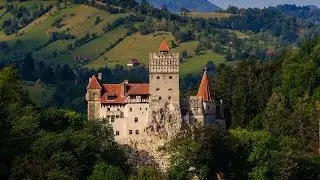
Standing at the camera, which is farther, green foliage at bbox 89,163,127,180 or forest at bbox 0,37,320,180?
forest at bbox 0,37,320,180

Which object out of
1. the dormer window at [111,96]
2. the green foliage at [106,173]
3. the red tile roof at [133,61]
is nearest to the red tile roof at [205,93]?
the dormer window at [111,96]

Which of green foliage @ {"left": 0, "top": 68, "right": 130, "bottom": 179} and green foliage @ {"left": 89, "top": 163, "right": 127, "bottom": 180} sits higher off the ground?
green foliage @ {"left": 0, "top": 68, "right": 130, "bottom": 179}

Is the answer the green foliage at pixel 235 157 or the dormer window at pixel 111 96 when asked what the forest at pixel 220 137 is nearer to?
the green foliage at pixel 235 157

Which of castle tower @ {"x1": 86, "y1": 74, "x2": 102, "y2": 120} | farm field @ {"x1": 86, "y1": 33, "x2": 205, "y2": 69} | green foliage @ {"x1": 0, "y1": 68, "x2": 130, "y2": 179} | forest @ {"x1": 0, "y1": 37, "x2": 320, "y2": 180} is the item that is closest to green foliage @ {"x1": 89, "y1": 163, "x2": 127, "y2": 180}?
A: forest @ {"x1": 0, "y1": 37, "x2": 320, "y2": 180}

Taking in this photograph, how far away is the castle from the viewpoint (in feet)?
257

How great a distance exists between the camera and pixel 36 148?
70562 mm

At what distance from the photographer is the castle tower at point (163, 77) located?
79.1 meters

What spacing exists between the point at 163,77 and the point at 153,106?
2745mm

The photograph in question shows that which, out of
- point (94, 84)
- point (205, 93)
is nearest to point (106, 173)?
point (94, 84)

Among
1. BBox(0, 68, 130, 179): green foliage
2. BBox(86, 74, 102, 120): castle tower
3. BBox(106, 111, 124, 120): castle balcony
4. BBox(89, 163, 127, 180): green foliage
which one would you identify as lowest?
BBox(89, 163, 127, 180): green foliage

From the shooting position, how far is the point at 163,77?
261 ft

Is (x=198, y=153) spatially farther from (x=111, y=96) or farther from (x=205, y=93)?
(x=111, y=96)

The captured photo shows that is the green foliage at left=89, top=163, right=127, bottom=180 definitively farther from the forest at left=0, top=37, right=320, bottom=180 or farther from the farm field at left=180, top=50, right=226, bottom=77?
the farm field at left=180, top=50, right=226, bottom=77


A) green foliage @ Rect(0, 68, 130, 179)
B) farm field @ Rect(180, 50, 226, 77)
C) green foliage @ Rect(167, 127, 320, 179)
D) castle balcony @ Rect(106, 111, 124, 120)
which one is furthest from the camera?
farm field @ Rect(180, 50, 226, 77)
